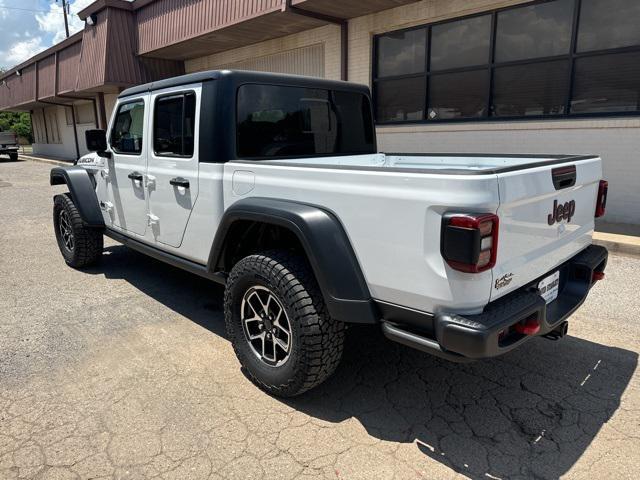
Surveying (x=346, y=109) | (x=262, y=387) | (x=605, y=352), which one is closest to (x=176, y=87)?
(x=346, y=109)

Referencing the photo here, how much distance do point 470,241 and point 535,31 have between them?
22.8 feet

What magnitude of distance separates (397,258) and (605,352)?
2160mm

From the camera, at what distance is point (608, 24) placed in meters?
6.85

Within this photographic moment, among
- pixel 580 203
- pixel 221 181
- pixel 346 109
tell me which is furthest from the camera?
pixel 346 109

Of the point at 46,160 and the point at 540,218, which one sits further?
the point at 46,160

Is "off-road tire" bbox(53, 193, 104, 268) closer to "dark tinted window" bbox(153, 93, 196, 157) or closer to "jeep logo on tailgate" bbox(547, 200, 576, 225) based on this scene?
"dark tinted window" bbox(153, 93, 196, 157)

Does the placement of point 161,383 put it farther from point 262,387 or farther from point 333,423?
point 333,423

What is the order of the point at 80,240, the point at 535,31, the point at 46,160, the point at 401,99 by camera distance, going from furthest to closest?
the point at 46,160, the point at 401,99, the point at 535,31, the point at 80,240

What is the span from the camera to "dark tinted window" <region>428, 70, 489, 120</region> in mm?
8242

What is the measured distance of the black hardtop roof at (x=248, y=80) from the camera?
329cm

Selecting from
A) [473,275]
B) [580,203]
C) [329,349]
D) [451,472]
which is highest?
[580,203]

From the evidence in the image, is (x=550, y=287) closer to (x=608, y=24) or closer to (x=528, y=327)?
(x=528, y=327)

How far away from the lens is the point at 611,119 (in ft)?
22.4

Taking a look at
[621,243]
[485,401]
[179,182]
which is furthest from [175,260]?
[621,243]
